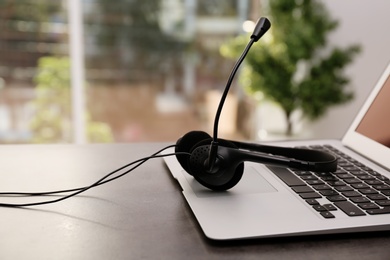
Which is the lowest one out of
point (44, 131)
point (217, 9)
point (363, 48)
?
point (44, 131)

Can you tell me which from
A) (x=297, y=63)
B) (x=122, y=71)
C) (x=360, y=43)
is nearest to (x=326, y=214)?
(x=360, y=43)

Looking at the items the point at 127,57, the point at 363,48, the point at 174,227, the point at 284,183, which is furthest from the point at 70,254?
the point at 127,57

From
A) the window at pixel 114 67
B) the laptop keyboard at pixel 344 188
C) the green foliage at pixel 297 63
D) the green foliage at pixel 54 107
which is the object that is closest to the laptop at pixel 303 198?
the laptop keyboard at pixel 344 188

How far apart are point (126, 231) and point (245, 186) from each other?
0.20m

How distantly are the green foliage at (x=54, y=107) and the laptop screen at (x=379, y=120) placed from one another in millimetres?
2297

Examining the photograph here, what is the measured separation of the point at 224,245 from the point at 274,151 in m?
0.26

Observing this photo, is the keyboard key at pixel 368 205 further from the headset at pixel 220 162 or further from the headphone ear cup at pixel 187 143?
the headphone ear cup at pixel 187 143

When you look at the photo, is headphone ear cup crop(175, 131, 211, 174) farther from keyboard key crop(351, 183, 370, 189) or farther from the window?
the window

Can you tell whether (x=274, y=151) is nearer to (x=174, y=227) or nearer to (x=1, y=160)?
(x=174, y=227)

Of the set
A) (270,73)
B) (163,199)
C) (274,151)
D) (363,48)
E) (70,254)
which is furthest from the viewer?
(270,73)

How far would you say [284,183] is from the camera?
1.93ft

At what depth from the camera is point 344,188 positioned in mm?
563

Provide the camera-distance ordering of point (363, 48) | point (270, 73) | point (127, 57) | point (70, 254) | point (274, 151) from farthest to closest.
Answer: point (127, 57) → point (270, 73) → point (363, 48) → point (274, 151) → point (70, 254)

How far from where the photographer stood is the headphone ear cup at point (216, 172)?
1.80ft
